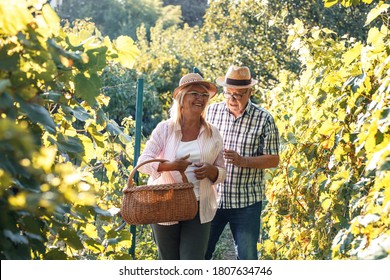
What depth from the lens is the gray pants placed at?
15.6 ft

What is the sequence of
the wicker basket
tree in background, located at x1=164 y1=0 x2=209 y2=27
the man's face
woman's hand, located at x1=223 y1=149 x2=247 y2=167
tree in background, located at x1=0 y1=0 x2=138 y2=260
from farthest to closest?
tree in background, located at x1=164 y1=0 x2=209 y2=27 < the man's face < woman's hand, located at x1=223 y1=149 x2=247 y2=167 < the wicker basket < tree in background, located at x1=0 y1=0 x2=138 y2=260

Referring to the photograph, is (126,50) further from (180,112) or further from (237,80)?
(237,80)

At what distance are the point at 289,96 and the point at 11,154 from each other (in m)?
5.42

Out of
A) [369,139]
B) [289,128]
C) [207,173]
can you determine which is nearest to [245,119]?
[207,173]

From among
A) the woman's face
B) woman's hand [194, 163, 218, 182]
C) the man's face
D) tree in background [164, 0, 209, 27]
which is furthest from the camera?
tree in background [164, 0, 209, 27]

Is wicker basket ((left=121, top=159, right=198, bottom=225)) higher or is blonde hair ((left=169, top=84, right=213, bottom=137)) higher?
blonde hair ((left=169, top=84, right=213, bottom=137))

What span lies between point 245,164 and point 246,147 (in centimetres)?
16

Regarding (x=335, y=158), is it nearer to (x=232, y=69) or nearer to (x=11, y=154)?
(x=232, y=69)

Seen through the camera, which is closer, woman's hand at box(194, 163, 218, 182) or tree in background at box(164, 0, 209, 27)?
woman's hand at box(194, 163, 218, 182)

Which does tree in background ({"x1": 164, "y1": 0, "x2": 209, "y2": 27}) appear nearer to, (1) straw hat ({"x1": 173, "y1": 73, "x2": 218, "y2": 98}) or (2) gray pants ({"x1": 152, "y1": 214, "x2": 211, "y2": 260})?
(1) straw hat ({"x1": 173, "y1": 73, "x2": 218, "y2": 98})

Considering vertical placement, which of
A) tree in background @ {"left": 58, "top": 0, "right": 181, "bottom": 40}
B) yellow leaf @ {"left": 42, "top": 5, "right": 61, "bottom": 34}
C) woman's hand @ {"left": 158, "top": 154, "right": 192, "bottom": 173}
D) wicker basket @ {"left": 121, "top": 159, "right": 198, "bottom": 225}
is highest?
tree in background @ {"left": 58, "top": 0, "right": 181, "bottom": 40}

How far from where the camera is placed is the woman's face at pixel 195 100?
4863mm

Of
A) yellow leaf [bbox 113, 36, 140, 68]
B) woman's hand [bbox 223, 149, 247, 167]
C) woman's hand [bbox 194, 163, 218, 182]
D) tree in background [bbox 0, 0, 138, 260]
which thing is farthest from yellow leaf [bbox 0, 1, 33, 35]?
woman's hand [bbox 223, 149, 247, 167]

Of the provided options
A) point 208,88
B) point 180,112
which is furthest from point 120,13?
point 180,112
